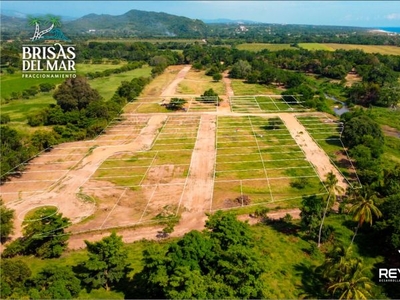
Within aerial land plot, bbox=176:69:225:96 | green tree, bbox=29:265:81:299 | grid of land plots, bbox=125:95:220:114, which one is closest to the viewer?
green tree, bbox=29:265:81:299

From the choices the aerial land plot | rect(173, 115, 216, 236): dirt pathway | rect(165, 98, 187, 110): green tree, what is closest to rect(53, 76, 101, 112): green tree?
rect(165, 98, 187, 110): green tree

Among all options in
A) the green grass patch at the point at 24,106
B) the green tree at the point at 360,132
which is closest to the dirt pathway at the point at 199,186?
the green tree at the point at 360,132

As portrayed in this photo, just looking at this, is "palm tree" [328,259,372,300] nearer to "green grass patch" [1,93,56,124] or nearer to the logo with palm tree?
"green grass patch" [1,93,56,124]

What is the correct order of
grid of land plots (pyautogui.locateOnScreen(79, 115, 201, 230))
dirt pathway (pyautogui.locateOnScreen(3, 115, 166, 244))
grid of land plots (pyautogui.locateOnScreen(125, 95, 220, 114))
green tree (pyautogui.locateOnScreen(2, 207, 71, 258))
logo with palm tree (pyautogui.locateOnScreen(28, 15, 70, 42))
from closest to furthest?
green tree (pyautogui.locateOnScreen(2, 207, 71, 258)), grid of land plots (pyautogui.locateOnScreen(79, 115, 201, 230)), dirt pathway (pyautogui.locateOnScreen(3, 115, 166, 244)), logo with palm tree (pyautogui.locateOnScreen(28, 15, 70, 42)), grid of land plots (pyautogui.locateOnScreen(125, 95, 220, 114))

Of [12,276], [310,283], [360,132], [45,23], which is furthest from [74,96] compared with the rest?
[310,283]

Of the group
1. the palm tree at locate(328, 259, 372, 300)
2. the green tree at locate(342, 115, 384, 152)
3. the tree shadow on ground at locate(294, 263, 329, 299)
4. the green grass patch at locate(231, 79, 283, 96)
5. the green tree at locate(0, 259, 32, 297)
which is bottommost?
the tree shadow on ground at locate(294, 263, 329, 299)

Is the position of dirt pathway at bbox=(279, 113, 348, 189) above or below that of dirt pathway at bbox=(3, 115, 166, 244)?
above

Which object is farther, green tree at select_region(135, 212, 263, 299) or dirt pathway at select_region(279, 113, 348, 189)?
dirt pathway at select_region(279, 113, 348, 189)

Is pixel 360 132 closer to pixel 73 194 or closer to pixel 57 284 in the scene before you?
pixel 73 194
